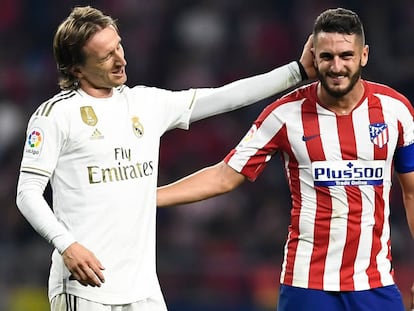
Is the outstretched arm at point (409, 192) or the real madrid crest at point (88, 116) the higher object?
the real madrid crest at point (88, 116)

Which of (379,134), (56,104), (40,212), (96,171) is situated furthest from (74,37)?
(379,134)

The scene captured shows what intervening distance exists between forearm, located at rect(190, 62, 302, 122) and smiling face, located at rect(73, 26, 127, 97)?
46cm

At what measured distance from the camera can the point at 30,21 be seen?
13.6 m

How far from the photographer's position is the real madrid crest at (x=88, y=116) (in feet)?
16.0

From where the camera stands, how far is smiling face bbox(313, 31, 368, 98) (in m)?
5.11

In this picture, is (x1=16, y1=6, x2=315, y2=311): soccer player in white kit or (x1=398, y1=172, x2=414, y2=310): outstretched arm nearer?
(x1=16, y1=6, x2=315, y2=311): soccer player in white kit

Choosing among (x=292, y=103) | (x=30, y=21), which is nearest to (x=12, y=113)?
(x=30, y=21)

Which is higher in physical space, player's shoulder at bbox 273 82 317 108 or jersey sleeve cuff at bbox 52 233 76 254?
player's shoulder at bbox 273 82 317 108

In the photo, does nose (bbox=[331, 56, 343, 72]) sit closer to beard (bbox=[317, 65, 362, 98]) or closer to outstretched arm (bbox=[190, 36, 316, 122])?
beard (bbox=[317, 65, 362, 98])

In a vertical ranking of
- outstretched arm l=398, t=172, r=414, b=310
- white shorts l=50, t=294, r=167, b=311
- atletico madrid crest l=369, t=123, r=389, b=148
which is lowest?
white shorts l=50, t=294, r=167, b=311

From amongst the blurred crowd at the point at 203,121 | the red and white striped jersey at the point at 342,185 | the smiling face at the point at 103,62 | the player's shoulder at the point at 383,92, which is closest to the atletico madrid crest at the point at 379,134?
the red and white striped jersey at the point at 342,185

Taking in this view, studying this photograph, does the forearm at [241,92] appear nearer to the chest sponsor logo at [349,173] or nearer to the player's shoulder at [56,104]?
the chest sponsor logo at [349,173]

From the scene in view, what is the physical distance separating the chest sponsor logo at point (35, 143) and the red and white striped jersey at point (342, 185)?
1140 millimetres

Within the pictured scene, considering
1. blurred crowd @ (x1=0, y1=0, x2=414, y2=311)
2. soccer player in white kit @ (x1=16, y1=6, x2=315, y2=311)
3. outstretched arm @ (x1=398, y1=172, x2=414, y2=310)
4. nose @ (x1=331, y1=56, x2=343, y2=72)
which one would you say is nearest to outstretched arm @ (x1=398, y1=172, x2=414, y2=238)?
outstretched arm @ (x1=398, y1=172, x2=414, y2=310)
